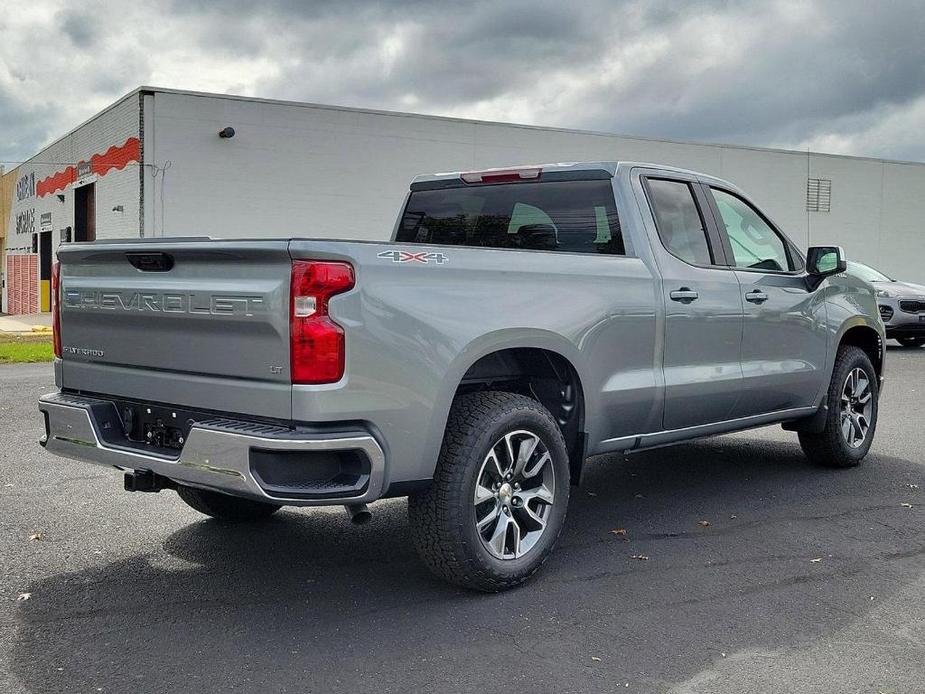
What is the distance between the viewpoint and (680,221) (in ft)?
19.1

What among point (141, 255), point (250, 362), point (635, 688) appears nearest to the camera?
point (635, 688)

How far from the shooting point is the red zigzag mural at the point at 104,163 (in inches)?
981

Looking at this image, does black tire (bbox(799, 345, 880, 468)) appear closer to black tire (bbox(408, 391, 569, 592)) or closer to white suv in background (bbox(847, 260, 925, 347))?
black tire (bbox(408, 391, 569, 592))

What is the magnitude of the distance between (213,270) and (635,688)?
2.22 metres

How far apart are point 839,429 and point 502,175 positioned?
9.88 ft

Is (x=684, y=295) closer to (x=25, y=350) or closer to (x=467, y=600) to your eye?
(x=467, y=600)

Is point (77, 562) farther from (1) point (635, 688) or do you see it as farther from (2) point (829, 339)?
(2) point (829, 339)

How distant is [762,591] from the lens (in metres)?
4.55

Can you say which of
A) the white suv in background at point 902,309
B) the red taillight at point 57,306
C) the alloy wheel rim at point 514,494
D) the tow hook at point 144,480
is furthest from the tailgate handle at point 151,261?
the white suv in background at point 902,309

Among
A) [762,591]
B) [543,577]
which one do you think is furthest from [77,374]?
[762,591]

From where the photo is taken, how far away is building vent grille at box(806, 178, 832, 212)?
35.3m

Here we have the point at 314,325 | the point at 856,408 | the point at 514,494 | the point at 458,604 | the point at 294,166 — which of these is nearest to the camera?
the point at 314,325

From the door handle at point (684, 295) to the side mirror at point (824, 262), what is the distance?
135 centimetres

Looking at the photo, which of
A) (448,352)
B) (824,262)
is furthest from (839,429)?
(448,352)
